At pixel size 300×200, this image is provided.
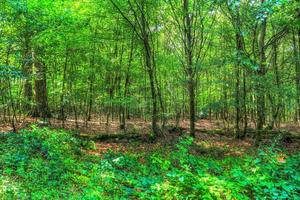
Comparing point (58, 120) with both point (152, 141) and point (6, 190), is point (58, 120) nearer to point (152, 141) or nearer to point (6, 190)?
point (152, 141)

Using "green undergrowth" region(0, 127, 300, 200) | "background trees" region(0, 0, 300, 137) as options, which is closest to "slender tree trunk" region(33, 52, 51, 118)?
"background trees" region(0, 0, 300, 137)

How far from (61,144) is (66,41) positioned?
5293 millimetres

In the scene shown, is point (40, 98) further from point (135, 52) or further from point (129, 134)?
point (135, 52)

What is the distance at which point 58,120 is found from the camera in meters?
15.4

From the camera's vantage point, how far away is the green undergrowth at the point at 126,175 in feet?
15.2

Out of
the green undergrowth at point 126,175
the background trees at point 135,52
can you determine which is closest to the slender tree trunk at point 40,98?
the background trees at point 135,52

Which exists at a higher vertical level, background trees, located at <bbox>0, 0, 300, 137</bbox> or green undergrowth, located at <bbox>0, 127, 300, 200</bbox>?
background trees, located at <bbox>0, 0, 300, 137</bbox>

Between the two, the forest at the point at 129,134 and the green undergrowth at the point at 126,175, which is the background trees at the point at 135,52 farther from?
the green undergrowth at the point at 126,175

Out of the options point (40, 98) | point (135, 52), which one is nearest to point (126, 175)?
point (40, 98)

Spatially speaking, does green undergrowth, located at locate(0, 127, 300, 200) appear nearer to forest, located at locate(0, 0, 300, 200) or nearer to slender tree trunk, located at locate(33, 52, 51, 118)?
forest, located at locate(0, 0, 300, 200)

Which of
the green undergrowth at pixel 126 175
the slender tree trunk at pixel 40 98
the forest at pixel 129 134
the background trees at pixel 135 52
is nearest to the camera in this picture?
the green undergrowth at pixel 126 175

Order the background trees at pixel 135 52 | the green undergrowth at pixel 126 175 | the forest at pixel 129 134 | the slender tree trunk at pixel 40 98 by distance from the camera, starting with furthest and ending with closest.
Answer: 1. the slender tree trunk at pixel 40 98
2. the background trees at pixel 135 52
3. the forest at pixel 129 134
4. the green undergrowth at pixel 126 175

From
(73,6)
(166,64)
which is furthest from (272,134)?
(73,6)

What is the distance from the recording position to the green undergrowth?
4.63m
